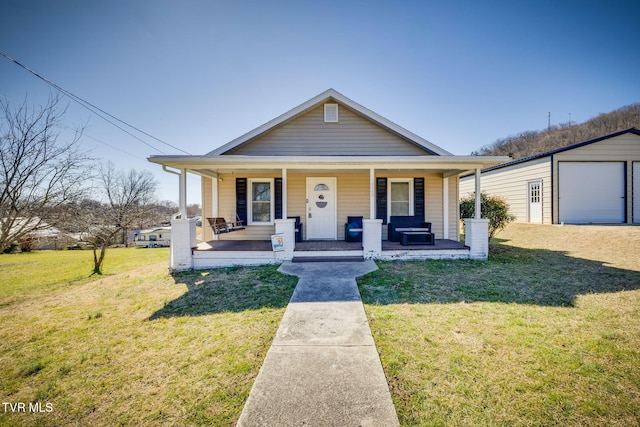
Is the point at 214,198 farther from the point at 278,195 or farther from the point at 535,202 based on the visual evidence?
the point at 535,202

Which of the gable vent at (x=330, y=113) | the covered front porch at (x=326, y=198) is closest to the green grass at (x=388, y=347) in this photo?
the covered front porch at (x=326, y=198)

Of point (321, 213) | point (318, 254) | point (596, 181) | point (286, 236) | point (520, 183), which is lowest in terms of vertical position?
point (318, 254)

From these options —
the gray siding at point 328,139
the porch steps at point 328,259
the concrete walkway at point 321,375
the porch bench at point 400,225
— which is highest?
the gray siding at point 328,139

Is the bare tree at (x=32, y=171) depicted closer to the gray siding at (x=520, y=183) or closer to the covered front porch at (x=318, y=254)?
the covered front porch at (x=318, y=254)

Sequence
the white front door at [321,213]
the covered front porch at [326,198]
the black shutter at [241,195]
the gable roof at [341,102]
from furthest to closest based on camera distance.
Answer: the white front door at [321,213], the black shutter at [241,195], the covered front porch at [326,198], the gable roof at [341,102]

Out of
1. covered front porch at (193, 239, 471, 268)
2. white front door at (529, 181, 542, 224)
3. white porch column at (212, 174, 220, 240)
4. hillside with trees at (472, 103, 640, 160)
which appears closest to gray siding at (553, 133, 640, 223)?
white front door at (529, 181, 542, 224)

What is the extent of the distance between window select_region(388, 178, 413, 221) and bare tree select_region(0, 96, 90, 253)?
8736 millimetres

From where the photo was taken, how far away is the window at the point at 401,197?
899 centimetres

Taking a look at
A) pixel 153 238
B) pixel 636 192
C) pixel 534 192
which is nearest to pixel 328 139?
pixel 534 192

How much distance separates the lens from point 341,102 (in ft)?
27.7

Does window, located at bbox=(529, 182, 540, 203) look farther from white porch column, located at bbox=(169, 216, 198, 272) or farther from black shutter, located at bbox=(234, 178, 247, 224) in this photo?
white porch column, located at bbox=(169, 216, 198, 272)

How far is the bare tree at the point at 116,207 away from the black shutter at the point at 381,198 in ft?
27.4

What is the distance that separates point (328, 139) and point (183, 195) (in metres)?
5.02

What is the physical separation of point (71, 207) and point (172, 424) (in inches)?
222
